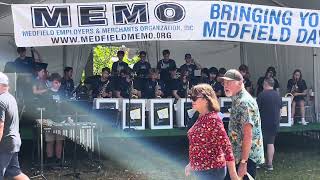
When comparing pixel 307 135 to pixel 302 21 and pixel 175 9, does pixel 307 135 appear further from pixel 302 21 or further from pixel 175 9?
pixel 175 9

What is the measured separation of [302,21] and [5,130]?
19.4 ft

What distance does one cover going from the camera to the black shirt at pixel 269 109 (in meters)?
8.74

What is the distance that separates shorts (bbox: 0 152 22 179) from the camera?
600 centimetres

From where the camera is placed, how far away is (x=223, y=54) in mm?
15016

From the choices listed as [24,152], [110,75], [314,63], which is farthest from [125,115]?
[314,63]

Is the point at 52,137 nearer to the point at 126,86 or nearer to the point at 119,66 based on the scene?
the point at 126,86

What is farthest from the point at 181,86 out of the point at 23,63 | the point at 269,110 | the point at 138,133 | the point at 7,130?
the point at 7,130

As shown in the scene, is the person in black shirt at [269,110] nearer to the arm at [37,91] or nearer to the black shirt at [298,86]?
the black shirt at [298,86]

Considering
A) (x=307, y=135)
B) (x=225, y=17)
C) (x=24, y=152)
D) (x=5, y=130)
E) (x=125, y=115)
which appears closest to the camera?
(x=5, y=130)

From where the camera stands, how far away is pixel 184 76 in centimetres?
1166

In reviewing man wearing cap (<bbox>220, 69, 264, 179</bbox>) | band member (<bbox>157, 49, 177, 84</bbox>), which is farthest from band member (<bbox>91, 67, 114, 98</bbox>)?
man wearing cap (<bbox>220, 69, 264, 179</bbox>)

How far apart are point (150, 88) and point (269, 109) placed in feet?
10.8

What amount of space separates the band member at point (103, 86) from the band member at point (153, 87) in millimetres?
822

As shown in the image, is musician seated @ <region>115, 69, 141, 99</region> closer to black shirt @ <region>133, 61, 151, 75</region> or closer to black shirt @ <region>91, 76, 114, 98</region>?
black shirt @ <region>91, 76, 114, 98</region>
